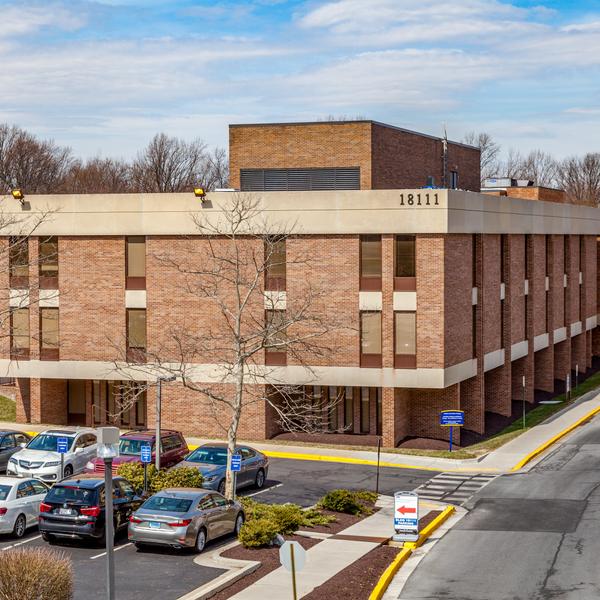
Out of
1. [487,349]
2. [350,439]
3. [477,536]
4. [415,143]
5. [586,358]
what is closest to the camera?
[477,536]

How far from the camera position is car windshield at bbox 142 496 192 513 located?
27.0 meters

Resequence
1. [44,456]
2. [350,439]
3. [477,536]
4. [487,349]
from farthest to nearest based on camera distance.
Result: 1. [487,349]
2. [350,439]
3. [44,456]
4. [477,536]

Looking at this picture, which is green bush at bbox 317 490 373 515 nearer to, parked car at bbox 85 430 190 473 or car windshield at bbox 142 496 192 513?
car windshield at bbox 142 496 192 513

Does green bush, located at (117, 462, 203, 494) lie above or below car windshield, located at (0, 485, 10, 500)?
below

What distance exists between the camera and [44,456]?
37.4m

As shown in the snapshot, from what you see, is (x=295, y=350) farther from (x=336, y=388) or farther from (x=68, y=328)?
(x=68, y=328)

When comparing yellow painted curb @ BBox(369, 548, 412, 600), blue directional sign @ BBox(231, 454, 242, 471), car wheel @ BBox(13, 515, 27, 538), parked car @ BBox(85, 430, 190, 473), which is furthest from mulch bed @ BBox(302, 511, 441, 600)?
parked car @ BBox(85, 430, 190, 473)

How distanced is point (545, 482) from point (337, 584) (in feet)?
57.1

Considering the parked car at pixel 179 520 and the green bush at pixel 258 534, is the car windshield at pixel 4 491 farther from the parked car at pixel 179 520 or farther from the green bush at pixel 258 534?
the green bush at pixel 258 534

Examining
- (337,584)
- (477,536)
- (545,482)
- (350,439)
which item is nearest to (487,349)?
(350,439)

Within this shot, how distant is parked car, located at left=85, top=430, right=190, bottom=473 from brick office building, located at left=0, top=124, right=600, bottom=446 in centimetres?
805

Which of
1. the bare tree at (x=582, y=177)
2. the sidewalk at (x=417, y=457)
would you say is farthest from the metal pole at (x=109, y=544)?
the bare tree at (x=582, y=177)

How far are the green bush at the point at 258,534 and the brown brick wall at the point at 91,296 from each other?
23.0 m

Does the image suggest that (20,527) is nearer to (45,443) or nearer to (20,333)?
(45,443)
